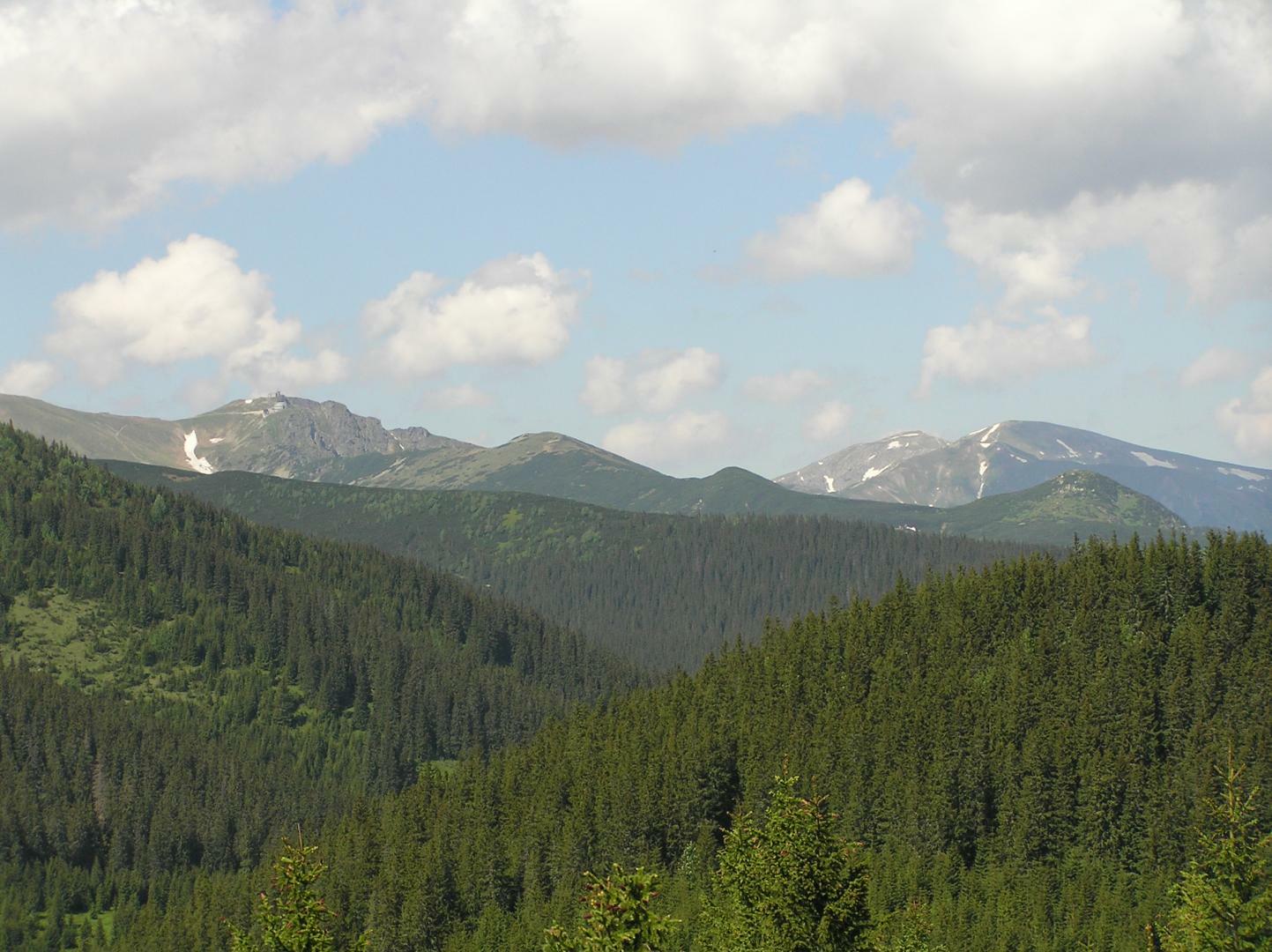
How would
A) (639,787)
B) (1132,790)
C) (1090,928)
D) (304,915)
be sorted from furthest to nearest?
(639,787)
(1132,790)
(1090,928)
(304,915)

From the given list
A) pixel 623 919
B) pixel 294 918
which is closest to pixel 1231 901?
pixel 623 919

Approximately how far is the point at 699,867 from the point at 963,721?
39.6m

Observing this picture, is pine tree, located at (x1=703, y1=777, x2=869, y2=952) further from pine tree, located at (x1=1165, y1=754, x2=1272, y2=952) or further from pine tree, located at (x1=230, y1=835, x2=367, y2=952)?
pine tree, located at (x1=1165, y1=754, x2=1272, y2=952)

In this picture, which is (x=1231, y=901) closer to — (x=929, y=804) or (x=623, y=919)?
(x=623, y=919)

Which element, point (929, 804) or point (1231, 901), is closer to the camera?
point (1231, 901)

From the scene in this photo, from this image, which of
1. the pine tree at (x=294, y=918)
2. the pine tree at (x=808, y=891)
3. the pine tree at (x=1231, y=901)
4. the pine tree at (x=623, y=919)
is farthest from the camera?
the pine tree at (x=1231, y=901)

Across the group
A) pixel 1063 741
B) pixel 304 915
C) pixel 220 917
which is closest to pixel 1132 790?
pixel 1063 741

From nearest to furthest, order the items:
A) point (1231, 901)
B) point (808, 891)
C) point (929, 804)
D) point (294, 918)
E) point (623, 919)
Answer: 1. point (623, 919)
2. point (294, 918)
3. point (808, 891)
4. point (1231, 901)
5. point (929, 804)

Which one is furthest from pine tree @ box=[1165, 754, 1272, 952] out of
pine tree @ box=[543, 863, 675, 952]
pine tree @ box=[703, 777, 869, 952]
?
pine tree @ box=[543, 863, 675, 952]

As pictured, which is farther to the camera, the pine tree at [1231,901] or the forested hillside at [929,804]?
the forested hillside at [929,804]

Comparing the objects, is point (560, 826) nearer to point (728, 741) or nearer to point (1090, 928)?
point (728, 741)

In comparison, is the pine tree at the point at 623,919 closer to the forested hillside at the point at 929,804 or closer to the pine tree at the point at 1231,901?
the pine tree at the point at 1231,901

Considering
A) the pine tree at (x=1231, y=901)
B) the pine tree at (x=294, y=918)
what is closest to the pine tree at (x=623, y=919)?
the pine tree at (x=294, y=918)

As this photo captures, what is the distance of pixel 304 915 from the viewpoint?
5053 centimetres
